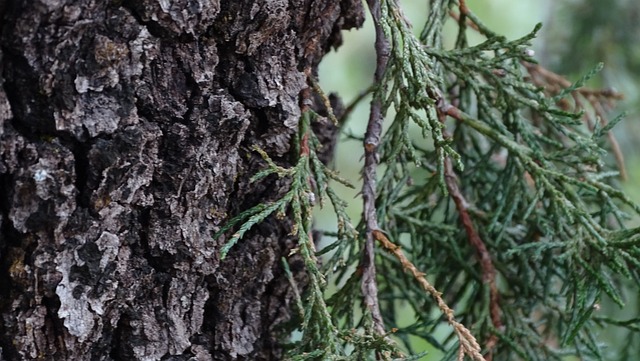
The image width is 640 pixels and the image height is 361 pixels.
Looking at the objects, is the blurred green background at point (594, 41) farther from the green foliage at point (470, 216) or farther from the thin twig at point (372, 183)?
the thin twig at point (372, 183)

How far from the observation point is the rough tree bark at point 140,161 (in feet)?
3.59

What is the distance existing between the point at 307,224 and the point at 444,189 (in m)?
0.26

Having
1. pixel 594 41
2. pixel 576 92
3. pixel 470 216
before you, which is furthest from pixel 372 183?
pixel 594 41

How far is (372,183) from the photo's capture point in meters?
1.47

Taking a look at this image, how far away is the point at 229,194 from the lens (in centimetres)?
134

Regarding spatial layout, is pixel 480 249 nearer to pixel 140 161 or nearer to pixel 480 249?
pixel 480 249

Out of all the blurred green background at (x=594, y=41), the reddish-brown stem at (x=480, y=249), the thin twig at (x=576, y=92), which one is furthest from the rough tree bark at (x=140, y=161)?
the blurred green background at (x=594, y=41)

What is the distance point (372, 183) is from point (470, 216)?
1.15 ft

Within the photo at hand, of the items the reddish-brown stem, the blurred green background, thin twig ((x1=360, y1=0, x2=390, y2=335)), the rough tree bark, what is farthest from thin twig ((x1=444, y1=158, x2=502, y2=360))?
the blurred green background

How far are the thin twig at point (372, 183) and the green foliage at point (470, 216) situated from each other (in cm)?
3

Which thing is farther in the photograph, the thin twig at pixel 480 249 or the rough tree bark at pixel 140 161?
the thin twig at pixel 480 249

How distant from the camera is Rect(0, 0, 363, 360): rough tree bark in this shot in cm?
109

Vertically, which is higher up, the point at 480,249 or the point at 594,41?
the point at 594,41

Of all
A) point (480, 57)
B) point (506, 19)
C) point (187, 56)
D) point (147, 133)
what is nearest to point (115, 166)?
point (147, 133)
